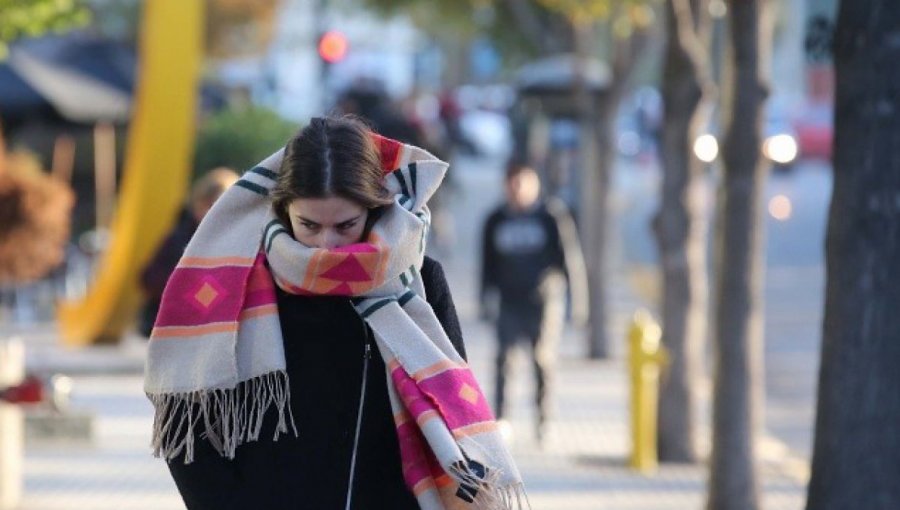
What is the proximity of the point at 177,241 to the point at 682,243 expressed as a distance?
135 inches

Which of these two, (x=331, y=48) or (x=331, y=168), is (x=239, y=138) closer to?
(x=331, y=48)

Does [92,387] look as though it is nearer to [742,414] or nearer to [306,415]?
[742,414]

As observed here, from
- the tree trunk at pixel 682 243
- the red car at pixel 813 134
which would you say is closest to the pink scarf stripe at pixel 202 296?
the tree trunk at pixel 682 243

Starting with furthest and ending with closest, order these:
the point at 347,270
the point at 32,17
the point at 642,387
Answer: the point at 642,387
the point at 32,17
the point at 347,270

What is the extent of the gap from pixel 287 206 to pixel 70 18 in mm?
6733

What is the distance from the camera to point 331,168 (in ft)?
11.6

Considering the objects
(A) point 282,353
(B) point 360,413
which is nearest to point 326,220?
(A) point 282,353

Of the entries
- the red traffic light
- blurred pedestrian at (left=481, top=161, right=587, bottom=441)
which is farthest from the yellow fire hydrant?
the red traffic light

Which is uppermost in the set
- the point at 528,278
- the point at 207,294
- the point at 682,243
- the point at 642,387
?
the point at 207,294

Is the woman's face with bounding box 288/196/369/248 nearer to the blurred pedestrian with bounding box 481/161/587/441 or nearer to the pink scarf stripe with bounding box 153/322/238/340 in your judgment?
the pink scarf stripe with bounding box 153/322/238/340

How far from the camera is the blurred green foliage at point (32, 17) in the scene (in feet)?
31.7

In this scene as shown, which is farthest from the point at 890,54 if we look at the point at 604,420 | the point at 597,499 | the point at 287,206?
the point at 604,420

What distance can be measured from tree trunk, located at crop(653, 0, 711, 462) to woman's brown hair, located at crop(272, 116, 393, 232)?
8379 mm

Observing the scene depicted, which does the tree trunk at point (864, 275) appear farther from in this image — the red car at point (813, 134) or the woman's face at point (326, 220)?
the red car at point (813, 134)
